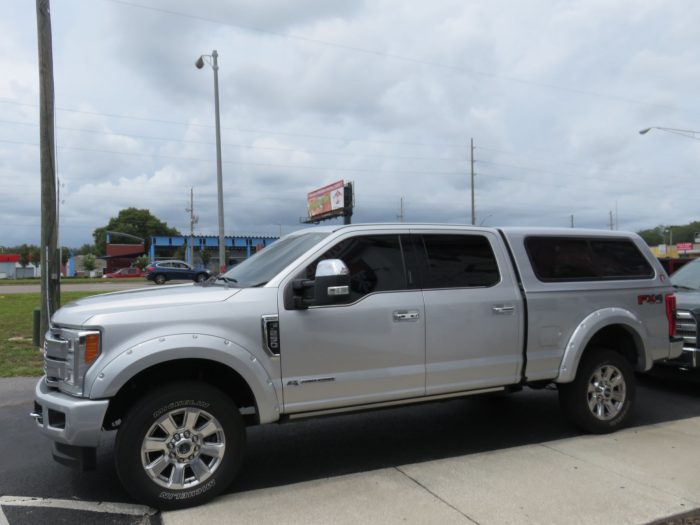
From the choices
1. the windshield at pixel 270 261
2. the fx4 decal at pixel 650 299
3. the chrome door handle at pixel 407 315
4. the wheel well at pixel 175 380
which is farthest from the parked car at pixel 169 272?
the chrome door handle at pixel 407 315

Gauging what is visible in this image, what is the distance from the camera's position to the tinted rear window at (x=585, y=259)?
17.4 feet

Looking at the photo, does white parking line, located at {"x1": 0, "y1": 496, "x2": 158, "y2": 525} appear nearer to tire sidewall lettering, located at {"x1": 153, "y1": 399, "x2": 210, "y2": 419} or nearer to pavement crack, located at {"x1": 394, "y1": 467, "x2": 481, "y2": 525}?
tire sidewall lettering, located at {"x1": 153, "y1": 399, "x2": 210, "y2": 419}

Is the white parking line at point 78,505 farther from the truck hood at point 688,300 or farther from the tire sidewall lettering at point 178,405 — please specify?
the truck hood at point 688,300

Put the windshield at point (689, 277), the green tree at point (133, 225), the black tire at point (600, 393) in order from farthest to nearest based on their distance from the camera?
the green tree at point (133, 225) → the windshield at point (689, 277) → the black tire at point (600, 393)

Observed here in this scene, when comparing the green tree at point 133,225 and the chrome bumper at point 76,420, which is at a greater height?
the green tree at point 133,225

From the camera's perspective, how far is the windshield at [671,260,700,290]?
7.86 metres

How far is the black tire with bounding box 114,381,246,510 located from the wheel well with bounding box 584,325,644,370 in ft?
11.6

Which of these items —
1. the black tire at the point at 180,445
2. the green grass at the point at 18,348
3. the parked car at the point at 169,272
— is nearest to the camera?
the black tire at the point at 180,445

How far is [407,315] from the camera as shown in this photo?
450 centimetres

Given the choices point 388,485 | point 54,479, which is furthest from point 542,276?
point 54,479

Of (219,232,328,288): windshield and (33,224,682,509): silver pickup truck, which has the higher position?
(219,232,328,288): windshield

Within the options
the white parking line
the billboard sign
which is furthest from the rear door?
the billboard sign

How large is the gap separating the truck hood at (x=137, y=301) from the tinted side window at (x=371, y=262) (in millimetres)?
831

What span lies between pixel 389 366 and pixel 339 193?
5322 centimetres
